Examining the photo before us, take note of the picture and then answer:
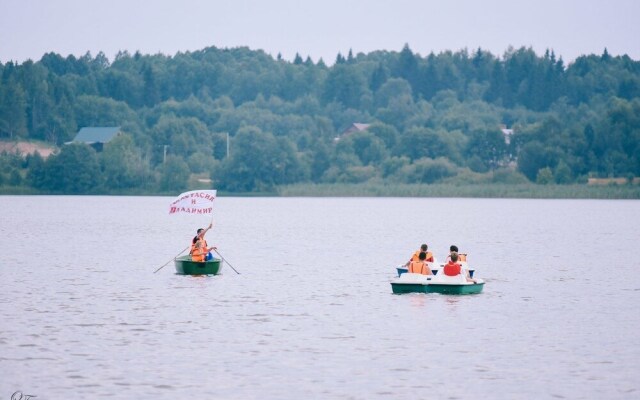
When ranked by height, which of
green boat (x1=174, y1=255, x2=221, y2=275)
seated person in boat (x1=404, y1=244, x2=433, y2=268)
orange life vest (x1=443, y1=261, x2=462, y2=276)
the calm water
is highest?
seated person in boat (x1=404, y1=244, x2=433, y2=268)

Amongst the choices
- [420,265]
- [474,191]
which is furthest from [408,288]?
[474,191]

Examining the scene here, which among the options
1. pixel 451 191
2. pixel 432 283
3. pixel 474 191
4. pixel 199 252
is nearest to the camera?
pixel 432 283

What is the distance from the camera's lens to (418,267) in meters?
39.4

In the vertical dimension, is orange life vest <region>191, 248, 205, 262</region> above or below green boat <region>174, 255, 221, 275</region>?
above

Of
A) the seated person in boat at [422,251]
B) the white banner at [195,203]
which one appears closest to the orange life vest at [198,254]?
the white banner at [195,203]

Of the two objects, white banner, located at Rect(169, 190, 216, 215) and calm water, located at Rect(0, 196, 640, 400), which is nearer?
calm water, located at Rect(0, 196, 640, 400)

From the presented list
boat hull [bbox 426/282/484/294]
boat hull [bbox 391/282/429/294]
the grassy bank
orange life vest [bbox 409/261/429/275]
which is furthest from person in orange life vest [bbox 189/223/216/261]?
the grassy bank

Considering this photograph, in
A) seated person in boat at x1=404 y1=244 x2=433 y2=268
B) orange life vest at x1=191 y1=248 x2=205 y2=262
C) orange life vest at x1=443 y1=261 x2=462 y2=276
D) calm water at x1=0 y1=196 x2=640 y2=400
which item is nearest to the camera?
calm water at x1=0 y1=196 x2=640 y2=400

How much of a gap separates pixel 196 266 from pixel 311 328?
14857 mm

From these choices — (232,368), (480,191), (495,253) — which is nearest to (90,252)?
(495,253)

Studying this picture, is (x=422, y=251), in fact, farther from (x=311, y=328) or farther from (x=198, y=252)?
(x=198, y=252)

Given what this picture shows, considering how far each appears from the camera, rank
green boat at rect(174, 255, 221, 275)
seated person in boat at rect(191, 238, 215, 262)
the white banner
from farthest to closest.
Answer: green boat at rect(174, 255, 221, 275)
seated person in boat at rect(191, 238, 215, 262)
the white banner

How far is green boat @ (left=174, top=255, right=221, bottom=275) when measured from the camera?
47.0 metres

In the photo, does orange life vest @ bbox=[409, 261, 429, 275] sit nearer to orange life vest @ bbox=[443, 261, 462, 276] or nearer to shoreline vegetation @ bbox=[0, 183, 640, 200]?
orange life vest @ bbox=[443, 261, 462, 276]
